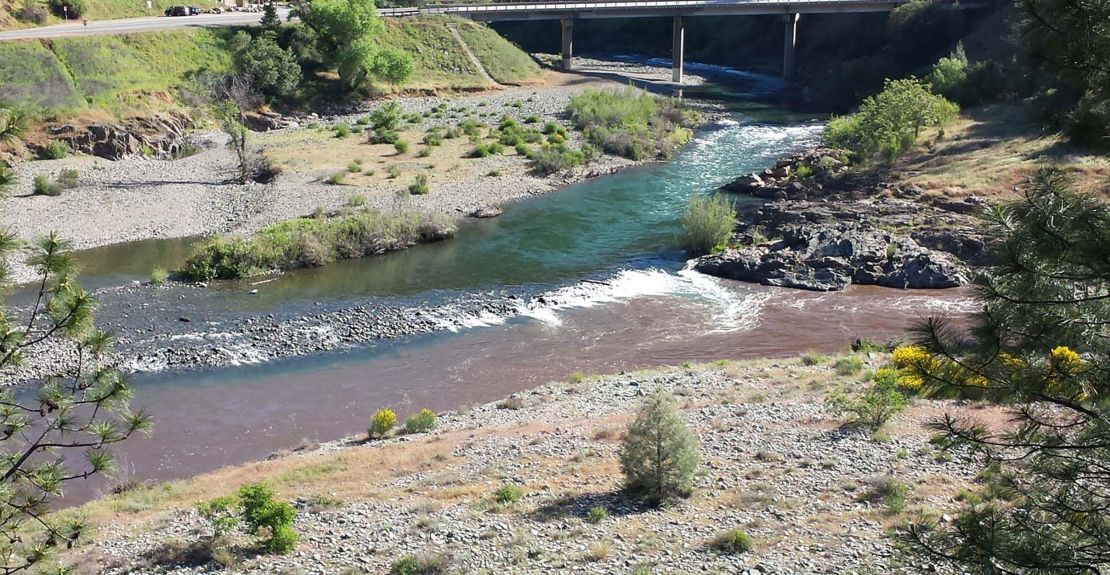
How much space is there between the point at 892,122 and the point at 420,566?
1717 inches

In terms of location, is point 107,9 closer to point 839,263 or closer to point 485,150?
point 485,150

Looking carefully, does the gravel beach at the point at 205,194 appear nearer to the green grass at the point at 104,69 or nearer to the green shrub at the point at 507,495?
the green grass at the point at 104,69

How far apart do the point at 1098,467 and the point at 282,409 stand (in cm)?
2268

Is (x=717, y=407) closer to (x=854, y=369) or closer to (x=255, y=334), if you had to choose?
(x=854, y=369)

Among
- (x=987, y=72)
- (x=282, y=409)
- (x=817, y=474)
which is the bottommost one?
(x=282, y=409)

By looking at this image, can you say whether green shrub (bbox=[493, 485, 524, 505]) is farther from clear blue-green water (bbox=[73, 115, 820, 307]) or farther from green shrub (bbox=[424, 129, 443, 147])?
green shrub (bbox=[424, 129, 443, 147])

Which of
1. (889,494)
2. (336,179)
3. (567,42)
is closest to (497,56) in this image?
(567,42)

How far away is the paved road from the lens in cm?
6450

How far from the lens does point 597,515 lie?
17875 millimetres

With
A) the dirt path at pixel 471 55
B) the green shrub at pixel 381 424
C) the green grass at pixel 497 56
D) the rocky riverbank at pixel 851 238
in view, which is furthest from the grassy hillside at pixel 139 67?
the rocky riverbank at pixel 851 238

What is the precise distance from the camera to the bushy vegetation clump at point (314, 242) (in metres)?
38.0

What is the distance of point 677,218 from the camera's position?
47.1m

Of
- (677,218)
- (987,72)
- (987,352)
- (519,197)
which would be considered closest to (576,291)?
(677,218)

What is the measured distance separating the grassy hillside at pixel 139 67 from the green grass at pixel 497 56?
15cm
